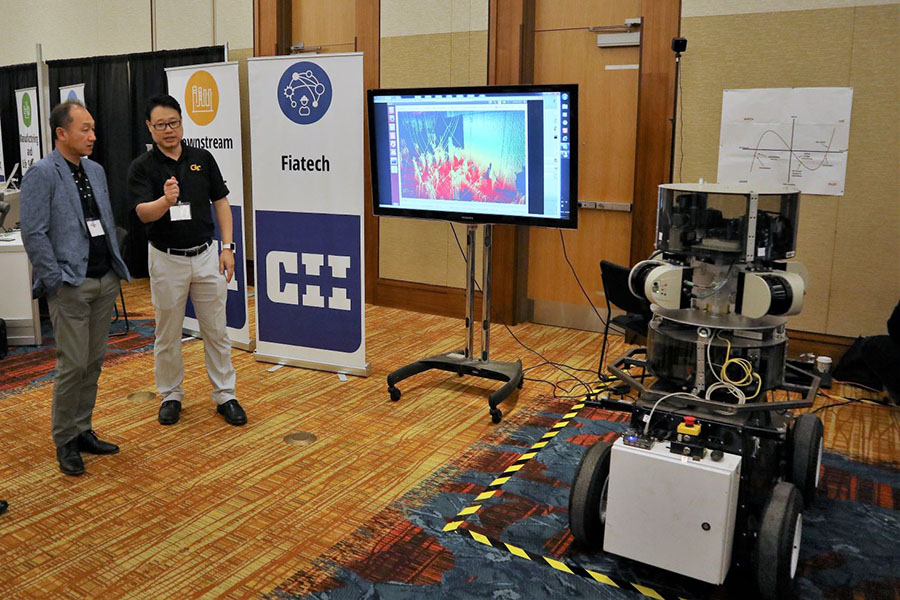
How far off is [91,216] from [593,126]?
144 inches

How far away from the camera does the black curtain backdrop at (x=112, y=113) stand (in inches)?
315

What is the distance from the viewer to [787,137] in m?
4.94

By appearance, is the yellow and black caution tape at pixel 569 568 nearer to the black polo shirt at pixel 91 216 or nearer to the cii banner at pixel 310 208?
the black polo shirt at pixel 91 216

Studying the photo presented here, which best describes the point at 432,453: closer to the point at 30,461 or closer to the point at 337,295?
the point at 337,295

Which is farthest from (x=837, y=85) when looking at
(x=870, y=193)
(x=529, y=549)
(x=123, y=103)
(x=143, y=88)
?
(x=123, y=103)

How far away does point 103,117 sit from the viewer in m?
8.24

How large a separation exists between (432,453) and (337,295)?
145 centimetres

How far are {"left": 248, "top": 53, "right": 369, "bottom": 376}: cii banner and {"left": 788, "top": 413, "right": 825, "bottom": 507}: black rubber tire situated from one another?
2546 mm

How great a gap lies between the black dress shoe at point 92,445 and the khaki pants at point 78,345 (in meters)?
0.04

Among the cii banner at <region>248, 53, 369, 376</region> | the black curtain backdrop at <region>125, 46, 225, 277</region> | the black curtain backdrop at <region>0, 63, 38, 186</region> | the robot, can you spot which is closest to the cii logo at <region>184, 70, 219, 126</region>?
the cii banner at <region>248, 53, 369, 376</region>

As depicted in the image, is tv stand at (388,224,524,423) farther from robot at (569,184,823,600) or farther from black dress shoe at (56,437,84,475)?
black dress shoe at (56,437,84,475)

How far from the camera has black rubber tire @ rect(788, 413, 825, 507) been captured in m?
3.03

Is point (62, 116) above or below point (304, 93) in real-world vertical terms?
below

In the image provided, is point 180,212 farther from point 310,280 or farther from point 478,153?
point 478,153
